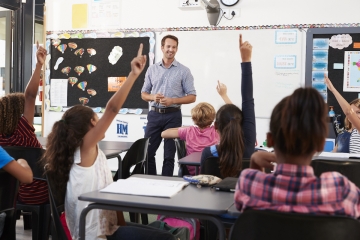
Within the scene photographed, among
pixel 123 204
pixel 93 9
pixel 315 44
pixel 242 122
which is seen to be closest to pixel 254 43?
pixel 315 44

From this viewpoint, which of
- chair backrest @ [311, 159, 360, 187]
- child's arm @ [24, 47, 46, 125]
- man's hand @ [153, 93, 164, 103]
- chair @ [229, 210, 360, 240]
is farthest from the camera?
man's hand @ [153, 93, 164, 103]

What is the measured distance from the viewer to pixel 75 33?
20.8 ft

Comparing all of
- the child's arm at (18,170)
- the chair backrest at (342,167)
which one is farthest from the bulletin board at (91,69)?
the child's arm at (18,170)

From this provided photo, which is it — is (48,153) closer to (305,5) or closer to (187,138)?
(187,138)

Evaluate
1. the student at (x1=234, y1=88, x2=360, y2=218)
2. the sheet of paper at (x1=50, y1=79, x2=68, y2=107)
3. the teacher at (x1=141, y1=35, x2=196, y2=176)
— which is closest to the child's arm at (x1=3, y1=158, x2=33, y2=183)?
the student at (x1=234, y1=88, x2=360, y2=218)

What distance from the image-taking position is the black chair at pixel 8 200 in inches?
77.6

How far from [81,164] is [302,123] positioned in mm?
1073

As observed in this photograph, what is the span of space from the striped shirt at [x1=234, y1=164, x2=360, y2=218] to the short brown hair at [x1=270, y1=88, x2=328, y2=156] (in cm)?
6

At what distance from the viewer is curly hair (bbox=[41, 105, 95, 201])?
1.95 m

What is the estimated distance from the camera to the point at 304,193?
1.30m

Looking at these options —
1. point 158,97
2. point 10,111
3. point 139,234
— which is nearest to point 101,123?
point 139,234

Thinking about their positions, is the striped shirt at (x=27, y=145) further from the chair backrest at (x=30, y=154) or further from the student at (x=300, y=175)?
the student at (x=300, y=175)

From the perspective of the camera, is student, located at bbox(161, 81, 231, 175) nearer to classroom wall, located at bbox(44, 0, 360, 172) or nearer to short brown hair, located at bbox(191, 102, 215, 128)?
short brown hair, located at bbox(191, 102, 215, 128)

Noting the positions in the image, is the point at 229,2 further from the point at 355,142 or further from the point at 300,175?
the point at 300,175
